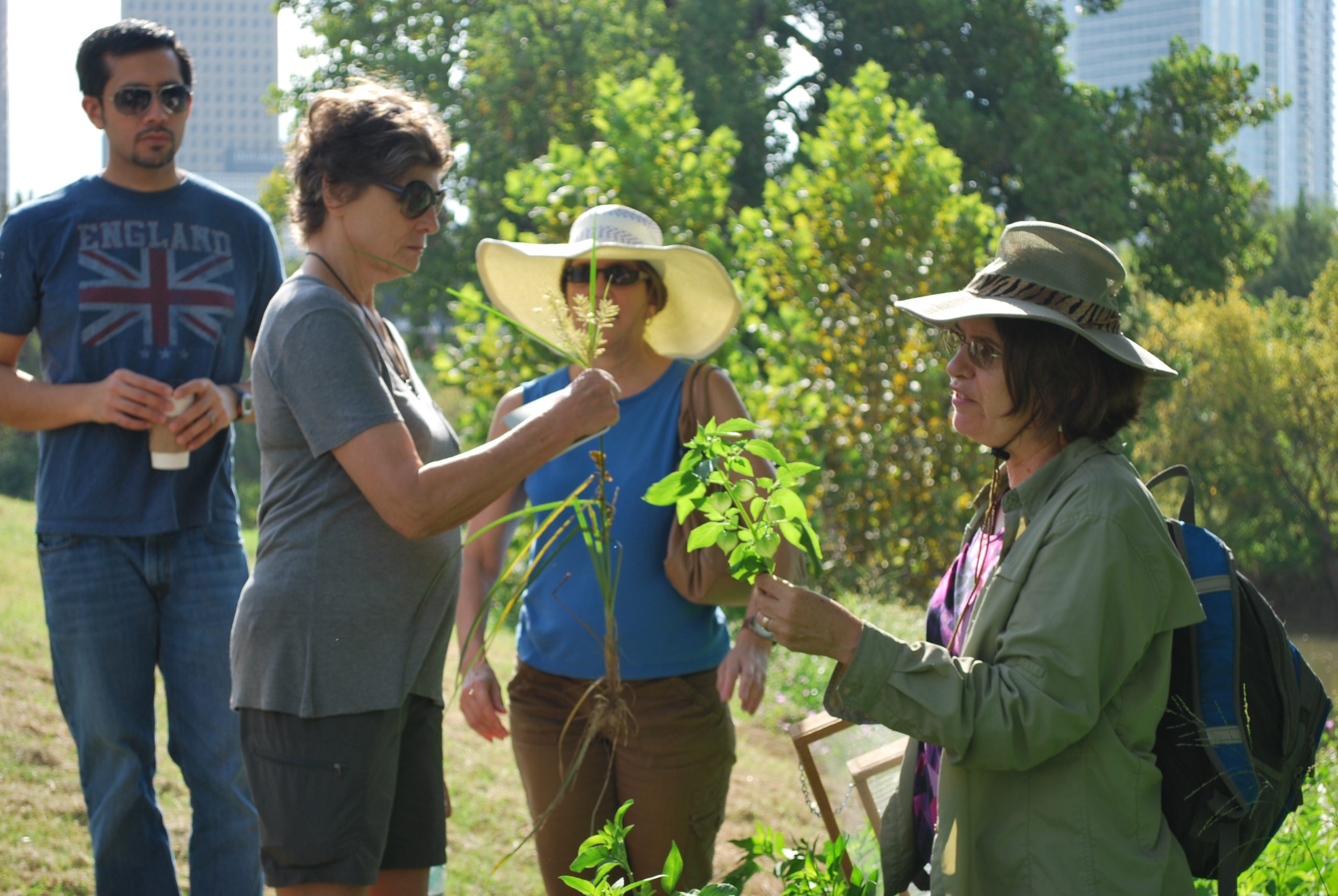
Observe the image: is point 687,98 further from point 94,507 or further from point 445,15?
point 445,15

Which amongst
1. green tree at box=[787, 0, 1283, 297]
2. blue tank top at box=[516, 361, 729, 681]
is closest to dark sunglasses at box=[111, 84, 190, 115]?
blue tank top at box=[516, 361, 729, 681]

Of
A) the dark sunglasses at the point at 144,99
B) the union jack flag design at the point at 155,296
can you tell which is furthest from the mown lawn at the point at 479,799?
the dark sunglasses at the point at 144,99

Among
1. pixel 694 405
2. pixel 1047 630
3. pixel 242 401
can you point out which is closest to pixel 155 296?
pixel 242 401

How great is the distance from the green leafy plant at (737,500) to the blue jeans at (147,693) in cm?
147

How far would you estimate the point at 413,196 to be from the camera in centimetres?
216

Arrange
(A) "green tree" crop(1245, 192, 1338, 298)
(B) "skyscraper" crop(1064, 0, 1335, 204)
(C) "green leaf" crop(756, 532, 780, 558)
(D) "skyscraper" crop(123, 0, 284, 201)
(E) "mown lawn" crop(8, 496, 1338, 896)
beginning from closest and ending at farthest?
(C) "green leaf" crop(756, 532, 780, 558), (E) "mown lawn" crop(8, 496, 1338, 896), (A) "green tree" crop(1245, 192, 1338, 298), (B) "skyscraper" crop(1064, 0, 1335, 204), (D) "skyscraper" crop(123, 0, 284, 201)

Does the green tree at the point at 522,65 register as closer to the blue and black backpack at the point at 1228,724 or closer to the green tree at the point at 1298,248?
the green tree at the point at 1298,248

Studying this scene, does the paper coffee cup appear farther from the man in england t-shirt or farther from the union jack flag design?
the union jack flag design

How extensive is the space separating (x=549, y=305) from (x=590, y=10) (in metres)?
17.2

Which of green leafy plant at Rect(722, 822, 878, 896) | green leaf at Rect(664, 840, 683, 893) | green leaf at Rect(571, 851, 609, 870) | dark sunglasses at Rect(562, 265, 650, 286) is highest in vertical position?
dark sunglasses at Rect(562, 265, 650, 286)

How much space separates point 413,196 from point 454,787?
3.64m

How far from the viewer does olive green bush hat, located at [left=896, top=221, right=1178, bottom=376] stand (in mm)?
1743

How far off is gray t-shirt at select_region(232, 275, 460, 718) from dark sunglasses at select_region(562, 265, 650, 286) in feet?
2.17

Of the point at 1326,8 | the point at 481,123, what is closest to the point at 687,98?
the point at 481,123
